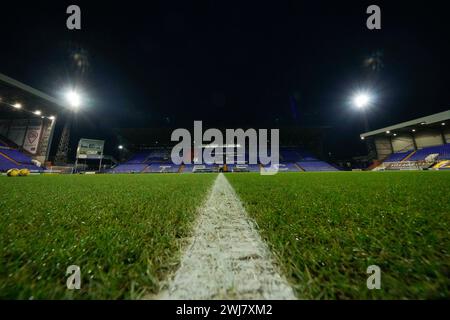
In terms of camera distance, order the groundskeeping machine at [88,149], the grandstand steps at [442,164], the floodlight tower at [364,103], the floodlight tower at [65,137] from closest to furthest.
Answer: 1. the grandstand steps at [442,164]
2. the floodlight tower at [65,137]
3. the floodlight tower at [364,103]
4. the groundskeeping machine at [88,149]

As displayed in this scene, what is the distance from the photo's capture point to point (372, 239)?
73 cm

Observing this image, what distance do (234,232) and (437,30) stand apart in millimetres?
23093

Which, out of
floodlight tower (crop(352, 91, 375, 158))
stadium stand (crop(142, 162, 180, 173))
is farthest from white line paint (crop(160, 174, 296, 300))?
floodlight tower (crop(352, 91, 375, 158))

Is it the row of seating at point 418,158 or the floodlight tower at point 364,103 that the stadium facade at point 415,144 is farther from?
the floodlight tower at point 364,103

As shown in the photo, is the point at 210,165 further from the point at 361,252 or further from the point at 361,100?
the point at 361,252

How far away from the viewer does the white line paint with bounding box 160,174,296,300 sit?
44cm

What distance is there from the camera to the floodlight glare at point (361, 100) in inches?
826

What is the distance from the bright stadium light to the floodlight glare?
34161 millimetres

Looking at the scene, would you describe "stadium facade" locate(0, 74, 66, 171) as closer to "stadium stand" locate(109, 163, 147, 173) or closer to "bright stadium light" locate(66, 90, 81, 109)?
"bright stadium light" locate(66, 90, 81, 109)

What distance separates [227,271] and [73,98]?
27.9 metres

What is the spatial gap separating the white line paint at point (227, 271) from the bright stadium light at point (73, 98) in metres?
27.1

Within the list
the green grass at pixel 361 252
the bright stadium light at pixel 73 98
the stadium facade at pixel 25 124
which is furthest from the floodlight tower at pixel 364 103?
the stadium facade at pixel 25 124

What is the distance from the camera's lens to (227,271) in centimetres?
54

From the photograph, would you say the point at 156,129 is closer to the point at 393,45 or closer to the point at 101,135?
the point at 101,135
